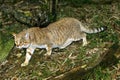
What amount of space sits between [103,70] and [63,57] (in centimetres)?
95

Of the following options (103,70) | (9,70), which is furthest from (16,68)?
(103,70)

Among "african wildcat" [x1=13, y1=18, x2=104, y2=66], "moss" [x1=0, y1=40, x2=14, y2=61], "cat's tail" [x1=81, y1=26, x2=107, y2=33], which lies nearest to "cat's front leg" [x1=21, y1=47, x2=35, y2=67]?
"african wildcat" [x1=13, y1=18, x2=104, y2=66]

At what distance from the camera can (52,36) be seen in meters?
8.11

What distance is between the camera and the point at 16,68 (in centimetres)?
814

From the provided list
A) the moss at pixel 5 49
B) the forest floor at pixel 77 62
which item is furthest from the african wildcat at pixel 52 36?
the moss at pixel 5 49

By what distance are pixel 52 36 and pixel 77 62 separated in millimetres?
700

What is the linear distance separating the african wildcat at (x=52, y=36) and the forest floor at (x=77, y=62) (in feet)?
0.56

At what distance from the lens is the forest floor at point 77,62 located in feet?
24.9

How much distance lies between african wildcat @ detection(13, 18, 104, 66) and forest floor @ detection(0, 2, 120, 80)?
0.56ft

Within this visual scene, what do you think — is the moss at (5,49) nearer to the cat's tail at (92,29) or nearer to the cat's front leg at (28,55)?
the cat's front leg at (28,55)

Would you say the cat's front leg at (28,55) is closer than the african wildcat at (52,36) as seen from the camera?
No

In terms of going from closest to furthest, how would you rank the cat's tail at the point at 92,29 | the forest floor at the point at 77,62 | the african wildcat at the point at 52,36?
1. the forest floor at the point at 77,62
2. the african wildcat at the point at 52,36
3. the cat's tail at the point at 92,29

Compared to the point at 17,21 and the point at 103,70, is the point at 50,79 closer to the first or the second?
the point at 103,70

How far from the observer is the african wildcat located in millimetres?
7734
